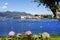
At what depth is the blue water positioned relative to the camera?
2293 millimetres

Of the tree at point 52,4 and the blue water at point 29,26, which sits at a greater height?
the tree at point 52,4

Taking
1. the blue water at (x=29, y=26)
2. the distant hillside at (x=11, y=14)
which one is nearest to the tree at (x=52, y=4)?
the blue water at (x=29, y=26)

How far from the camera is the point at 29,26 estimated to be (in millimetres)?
2346

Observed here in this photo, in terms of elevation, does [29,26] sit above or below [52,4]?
below

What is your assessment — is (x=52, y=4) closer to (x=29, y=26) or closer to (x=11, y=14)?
(x=29, y=26)

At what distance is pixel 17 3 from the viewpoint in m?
2.35

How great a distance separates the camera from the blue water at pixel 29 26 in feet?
7.52

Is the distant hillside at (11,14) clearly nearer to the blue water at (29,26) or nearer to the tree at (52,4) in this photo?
the blue water at (29,26)

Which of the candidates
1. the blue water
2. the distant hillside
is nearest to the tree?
the blue water

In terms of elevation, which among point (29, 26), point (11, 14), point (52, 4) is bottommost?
point (29, 26)

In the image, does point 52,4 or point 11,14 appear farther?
point 52,4

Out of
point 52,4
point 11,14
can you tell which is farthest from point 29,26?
point 52,4

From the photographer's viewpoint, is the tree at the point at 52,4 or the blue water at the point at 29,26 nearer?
the blue water at the point at 29,26

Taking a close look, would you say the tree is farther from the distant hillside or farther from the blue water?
the distant hillside
